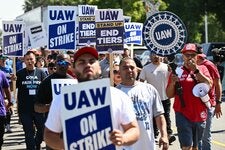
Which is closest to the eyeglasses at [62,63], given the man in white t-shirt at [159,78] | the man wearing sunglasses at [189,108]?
the man wearing sunglasses at [189,108]

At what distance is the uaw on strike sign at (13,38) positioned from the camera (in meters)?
15.4

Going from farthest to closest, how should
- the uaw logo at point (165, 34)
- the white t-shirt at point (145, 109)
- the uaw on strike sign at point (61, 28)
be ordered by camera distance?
the uaw on strike sign at point (61, 28) → the uaw logo at point (165, 34) → the white t-shirt at point (145, 109)

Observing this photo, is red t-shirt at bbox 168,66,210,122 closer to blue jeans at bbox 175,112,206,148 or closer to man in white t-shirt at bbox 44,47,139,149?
blue jeans at bbox 175,112,206,148

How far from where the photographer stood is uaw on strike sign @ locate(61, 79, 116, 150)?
3.98 meters

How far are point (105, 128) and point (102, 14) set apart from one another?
29.5 feet

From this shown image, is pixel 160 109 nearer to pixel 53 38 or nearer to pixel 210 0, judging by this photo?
pixel 53 38

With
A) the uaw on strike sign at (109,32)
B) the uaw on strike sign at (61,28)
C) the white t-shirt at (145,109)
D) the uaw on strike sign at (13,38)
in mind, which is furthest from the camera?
the uaw on strike sign at (13,38)

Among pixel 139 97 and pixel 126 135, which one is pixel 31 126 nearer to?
pixel 139 97

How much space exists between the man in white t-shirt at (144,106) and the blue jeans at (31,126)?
14.9ft

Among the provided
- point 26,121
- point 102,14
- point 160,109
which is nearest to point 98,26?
point 102,14

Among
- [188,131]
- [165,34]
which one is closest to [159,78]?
[165,34]

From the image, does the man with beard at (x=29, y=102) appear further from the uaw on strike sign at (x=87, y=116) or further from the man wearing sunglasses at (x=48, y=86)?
the uaw on strike sign at (x=87, y=116)

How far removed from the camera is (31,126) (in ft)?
33.9

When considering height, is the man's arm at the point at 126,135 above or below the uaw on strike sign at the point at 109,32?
below
